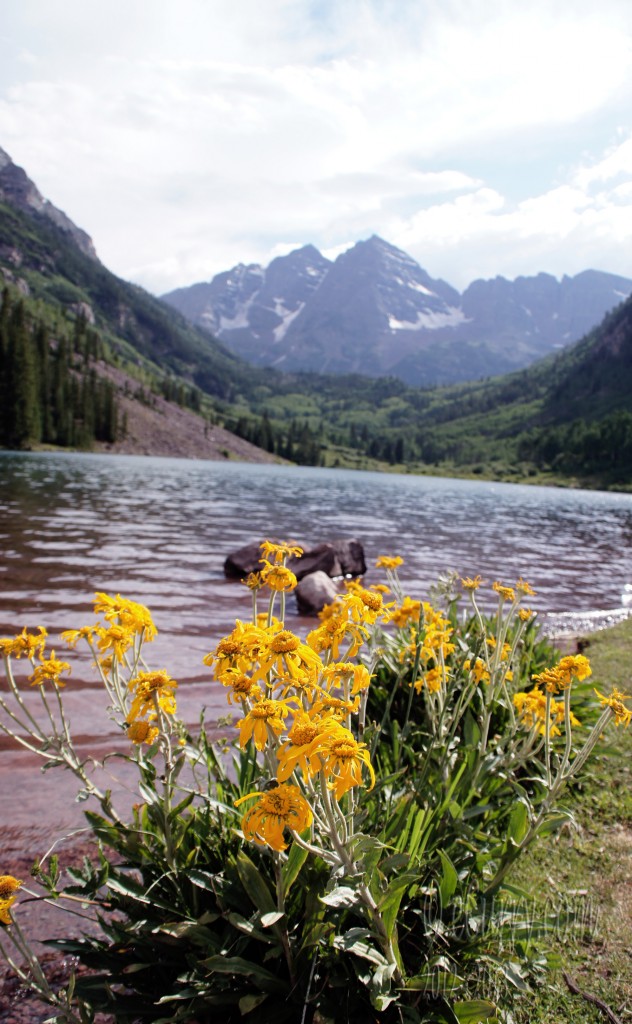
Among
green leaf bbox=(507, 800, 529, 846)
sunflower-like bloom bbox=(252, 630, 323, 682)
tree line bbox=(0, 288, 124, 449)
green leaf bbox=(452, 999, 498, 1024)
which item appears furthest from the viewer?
tree line bbox=(0, 288, 124, 449)

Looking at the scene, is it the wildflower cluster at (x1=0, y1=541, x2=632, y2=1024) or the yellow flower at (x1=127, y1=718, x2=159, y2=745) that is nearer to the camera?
the wildflower cluster at (x1=0, y1=541, x2=632, y2=1024)

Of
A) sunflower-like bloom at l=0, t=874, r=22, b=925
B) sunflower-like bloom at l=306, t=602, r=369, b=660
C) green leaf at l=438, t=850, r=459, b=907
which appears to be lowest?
green leaf at l=438, t=850, r=459, b=907

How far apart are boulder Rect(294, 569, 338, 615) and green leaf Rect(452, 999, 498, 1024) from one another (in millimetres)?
13207

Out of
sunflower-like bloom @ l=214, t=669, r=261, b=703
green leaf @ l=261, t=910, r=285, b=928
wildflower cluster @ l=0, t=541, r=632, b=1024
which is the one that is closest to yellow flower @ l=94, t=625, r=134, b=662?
wildflower cluster @ l=0, t=541, r=632, b=1024

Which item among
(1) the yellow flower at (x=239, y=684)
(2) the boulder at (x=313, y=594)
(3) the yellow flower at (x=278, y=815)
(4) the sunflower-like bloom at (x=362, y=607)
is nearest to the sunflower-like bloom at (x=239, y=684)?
(1) the yellow flower at (x=239, y=684)

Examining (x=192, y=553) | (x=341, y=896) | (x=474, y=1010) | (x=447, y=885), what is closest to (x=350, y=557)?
(x=192, y=553)

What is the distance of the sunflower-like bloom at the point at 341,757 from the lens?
2209mm

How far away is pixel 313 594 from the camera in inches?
665

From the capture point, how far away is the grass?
3.38 metres

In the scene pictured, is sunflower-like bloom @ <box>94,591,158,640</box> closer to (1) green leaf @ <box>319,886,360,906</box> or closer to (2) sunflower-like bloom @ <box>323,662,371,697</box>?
(2) sunflower-like bloom @ <box>323,662,371,697</box>

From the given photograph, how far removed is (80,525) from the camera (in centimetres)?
2703

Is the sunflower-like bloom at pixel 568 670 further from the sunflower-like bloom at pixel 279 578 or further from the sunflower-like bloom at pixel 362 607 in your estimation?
the sunflower-like bloom at pixel 279 578

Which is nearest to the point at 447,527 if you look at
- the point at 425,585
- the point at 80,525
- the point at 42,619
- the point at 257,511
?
the point at 257,511

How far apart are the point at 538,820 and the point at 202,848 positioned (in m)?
2.22
